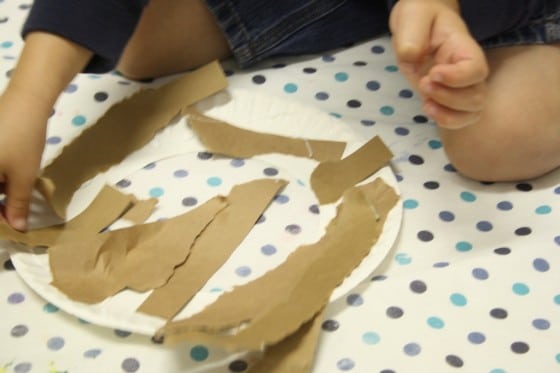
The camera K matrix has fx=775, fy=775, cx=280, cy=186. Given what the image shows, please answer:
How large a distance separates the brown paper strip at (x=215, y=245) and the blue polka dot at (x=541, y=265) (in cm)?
21

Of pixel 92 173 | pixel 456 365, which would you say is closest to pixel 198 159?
pixel 92 173

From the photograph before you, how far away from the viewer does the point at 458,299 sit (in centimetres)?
56

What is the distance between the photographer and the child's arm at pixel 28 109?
594 mm

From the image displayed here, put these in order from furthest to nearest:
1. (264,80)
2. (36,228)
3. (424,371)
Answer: (264,80)
(36,228)
(424,371)

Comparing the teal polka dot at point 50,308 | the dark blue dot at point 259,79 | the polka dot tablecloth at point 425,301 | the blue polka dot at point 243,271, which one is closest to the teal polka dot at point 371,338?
the polka dot tablecloth at point 425,301

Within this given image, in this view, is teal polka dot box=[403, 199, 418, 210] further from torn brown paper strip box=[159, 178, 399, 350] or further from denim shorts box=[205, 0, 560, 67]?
denim shorts box=[205, 0, 560, 67]

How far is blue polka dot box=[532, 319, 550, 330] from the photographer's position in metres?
0.54

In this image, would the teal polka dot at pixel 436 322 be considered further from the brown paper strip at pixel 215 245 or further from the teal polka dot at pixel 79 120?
the teal polka dot at pixel 79 120

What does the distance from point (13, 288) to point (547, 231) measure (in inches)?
16.1

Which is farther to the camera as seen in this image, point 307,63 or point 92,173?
point 307,63

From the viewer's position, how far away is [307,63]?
0.79 m

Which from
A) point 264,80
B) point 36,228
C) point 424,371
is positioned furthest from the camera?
point 264,80

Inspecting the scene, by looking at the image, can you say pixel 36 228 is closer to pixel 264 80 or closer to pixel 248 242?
pixel 248 242

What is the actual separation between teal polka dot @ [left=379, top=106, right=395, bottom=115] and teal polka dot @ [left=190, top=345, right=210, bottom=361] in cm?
31
